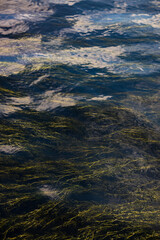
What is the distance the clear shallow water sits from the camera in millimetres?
1159

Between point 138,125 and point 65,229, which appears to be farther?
point 138,125

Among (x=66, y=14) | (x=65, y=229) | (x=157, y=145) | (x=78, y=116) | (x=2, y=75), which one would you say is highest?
(x=66, y=14)

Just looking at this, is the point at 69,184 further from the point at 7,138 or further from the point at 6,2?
the point at 6,2

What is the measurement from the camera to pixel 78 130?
1674 millimetres

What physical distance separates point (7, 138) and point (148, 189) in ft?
3.27

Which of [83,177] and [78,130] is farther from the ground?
[78,130]

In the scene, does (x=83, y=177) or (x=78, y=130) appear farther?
(x=78, y=130)

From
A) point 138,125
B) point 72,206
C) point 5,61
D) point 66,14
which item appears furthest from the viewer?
point 66,14

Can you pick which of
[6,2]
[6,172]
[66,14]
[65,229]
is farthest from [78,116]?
[6,2]

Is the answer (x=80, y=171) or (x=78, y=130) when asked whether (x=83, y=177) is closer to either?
(x=80, y=171)

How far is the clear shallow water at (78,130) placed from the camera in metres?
1.16

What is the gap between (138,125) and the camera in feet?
5.69

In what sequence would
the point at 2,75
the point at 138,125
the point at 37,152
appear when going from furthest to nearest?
the point at 2,75
the point at 138,125
the point at 37,152

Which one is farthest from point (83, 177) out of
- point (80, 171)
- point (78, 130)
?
point (78, 130)
